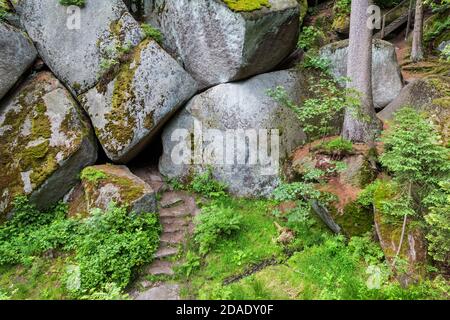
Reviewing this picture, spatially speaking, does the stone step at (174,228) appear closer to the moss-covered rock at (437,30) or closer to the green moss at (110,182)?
the green moss at (110,182)

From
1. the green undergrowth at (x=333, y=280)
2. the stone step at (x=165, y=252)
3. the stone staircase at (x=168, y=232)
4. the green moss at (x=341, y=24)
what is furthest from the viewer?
the green moss at (x=341, y=24)

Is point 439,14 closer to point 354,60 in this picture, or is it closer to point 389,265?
point 354,60

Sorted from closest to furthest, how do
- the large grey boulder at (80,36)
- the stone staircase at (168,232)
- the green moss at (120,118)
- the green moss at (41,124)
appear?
the stone staircase at (168,232) < the green moss at (41,124) < the green moss at (120,118) < the large grey boulder at (80,36)

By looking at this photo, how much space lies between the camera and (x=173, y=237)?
6.84 meters

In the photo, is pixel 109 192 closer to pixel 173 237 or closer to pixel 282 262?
pixel 173 237

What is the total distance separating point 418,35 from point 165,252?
1122cm

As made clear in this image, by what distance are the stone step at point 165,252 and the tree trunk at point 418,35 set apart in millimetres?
10806

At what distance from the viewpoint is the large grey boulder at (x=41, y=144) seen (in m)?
7.16

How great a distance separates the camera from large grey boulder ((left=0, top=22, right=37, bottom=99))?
24.8 ft

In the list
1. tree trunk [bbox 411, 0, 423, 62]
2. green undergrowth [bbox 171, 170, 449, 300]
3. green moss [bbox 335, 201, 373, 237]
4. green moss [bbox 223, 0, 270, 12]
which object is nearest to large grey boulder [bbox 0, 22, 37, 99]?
green moss [bbox 223, 0, 270, 12]

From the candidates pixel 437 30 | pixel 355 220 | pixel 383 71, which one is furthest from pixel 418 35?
pixel 355 220

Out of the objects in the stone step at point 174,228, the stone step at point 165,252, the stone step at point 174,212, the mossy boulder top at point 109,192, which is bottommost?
the stone step at point 165,252

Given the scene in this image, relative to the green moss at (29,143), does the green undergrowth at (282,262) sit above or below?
below

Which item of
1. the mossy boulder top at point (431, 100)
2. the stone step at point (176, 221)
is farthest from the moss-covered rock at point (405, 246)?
the stone step at point (176, 221)
